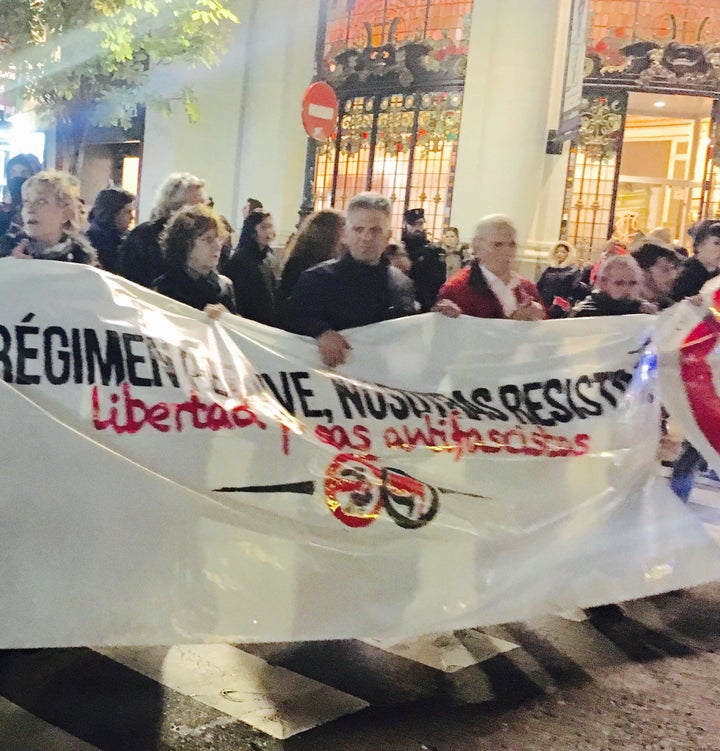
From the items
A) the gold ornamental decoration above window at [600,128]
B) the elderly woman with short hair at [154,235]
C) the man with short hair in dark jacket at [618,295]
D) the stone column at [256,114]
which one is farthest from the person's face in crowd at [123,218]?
the gold ornamental decoration above window at [600,128]

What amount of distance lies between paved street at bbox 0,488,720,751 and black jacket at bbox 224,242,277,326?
7.61ft

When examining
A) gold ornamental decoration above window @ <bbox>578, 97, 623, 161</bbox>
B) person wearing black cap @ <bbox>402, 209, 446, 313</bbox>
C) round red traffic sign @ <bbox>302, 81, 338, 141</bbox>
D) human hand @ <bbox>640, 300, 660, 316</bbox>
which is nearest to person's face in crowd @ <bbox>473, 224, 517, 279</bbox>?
human hand @ <bbox>640, 300, 660, 316</bbox>

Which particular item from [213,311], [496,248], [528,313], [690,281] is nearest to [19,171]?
[213,311]

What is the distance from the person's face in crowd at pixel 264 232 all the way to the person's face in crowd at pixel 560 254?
18.1ft

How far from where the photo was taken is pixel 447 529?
441 centimetres

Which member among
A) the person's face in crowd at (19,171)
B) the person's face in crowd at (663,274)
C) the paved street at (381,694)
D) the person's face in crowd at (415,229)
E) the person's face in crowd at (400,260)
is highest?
the person's face in crowd at (19,171)

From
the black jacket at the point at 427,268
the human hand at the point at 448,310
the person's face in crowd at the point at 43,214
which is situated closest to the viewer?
the person's face in crowd at the point at 43,214

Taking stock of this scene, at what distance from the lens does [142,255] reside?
5789 millimetres

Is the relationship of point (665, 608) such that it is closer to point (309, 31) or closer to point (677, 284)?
point (677, 284)

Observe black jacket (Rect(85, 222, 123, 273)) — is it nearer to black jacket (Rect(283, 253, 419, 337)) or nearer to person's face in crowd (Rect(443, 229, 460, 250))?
black jacket (Rect(283, 253, 419, 337))

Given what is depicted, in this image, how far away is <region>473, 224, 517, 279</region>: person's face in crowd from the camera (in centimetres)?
544

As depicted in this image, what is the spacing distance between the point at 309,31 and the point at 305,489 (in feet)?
48.0

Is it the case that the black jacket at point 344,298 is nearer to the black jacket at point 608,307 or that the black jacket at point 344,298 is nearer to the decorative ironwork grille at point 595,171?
the black jacket at point 608,307

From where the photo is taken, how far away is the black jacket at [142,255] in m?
5.70
